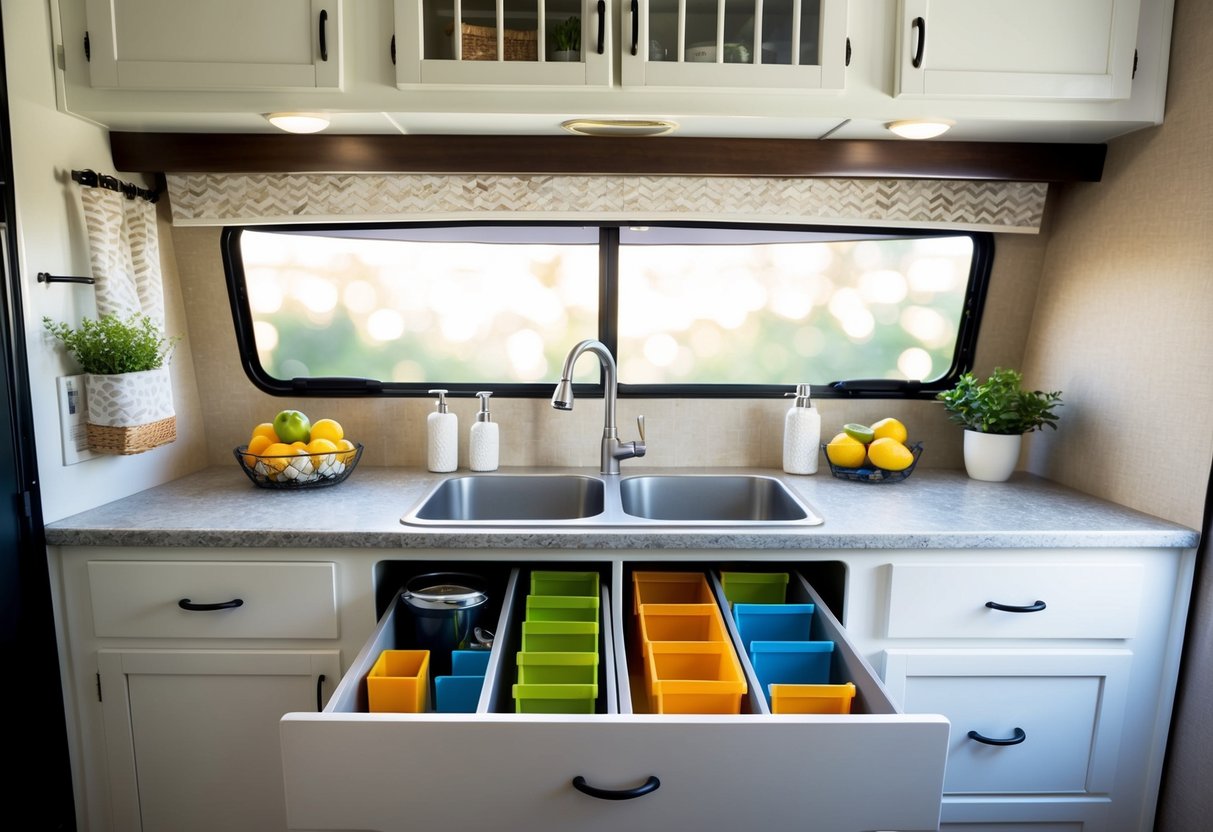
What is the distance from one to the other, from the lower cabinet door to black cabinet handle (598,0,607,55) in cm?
137

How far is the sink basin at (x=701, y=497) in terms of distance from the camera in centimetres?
199

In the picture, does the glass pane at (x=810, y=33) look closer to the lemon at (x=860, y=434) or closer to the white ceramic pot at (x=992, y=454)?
the lemon at (x=860, y=434)

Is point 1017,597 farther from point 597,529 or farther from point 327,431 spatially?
point 327,431

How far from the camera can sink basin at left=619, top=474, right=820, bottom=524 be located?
199 cm

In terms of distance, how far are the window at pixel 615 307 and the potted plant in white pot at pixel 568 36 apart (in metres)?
0.58

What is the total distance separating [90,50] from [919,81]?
5.64 ft

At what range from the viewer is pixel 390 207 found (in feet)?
6.30

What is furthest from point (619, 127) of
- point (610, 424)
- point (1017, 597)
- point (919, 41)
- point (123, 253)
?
point (1017, 597)

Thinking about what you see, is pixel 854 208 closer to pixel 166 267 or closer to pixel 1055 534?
pixel 1055 534

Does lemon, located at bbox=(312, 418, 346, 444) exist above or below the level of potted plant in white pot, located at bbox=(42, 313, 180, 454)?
below

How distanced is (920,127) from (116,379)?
1828 millimetres

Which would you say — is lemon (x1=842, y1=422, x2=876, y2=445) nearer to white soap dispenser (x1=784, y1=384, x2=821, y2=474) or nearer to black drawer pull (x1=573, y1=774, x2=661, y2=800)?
white soap dispenser (x1=784, y1=384, x2=821, y2=474)

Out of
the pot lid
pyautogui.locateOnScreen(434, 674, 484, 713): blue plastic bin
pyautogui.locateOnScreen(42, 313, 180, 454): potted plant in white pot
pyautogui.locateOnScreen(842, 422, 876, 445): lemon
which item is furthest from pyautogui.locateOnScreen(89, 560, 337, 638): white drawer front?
pyautogui.locateOnScreen(842, 422, 876, 445): lemon

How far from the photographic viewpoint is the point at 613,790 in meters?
1.00
